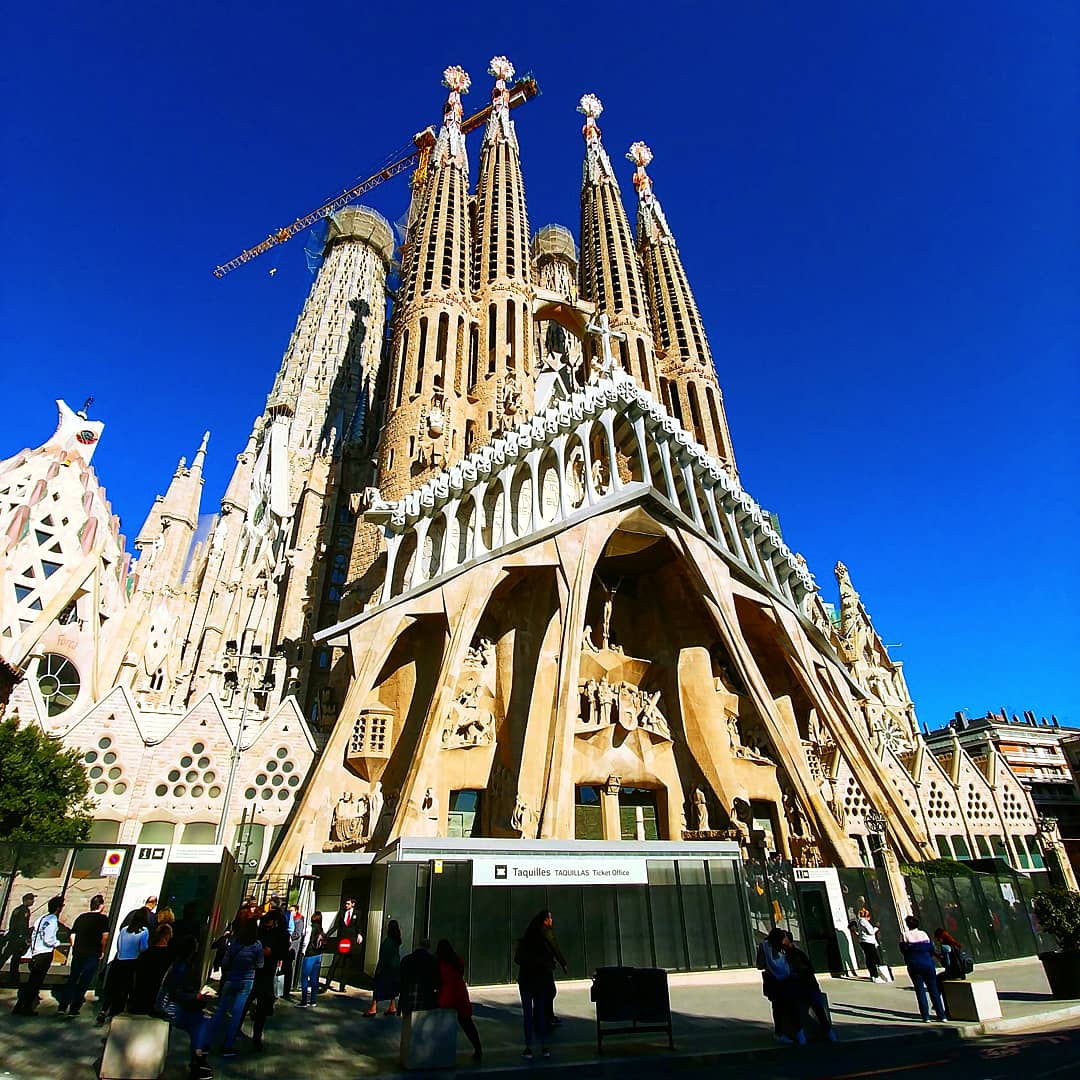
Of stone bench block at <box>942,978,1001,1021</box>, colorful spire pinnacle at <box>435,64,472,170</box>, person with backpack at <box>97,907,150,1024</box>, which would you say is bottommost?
stone bench block at <box>942,978,1001,1021</box>

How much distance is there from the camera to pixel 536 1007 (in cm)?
661

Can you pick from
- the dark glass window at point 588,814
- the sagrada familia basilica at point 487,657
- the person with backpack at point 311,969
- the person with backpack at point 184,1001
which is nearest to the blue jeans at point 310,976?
the person with backpack at point 311,969

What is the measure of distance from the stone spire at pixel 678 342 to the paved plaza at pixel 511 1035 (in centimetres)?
3042

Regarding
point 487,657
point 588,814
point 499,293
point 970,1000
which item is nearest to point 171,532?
point 499,293

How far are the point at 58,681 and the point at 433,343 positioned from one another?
2151 centimetres

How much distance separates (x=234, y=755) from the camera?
2086 cm

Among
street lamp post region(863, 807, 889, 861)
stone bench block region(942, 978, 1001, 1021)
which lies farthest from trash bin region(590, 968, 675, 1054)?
street lamp post region(863, 807, 889, 861)

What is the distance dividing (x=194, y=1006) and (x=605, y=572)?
2200cm

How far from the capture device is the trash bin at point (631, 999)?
6867mm

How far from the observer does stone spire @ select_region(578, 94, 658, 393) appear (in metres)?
41.9

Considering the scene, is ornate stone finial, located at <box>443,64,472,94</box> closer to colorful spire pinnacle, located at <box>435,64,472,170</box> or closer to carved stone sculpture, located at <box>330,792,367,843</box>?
colorful spire pinnacle, located at <box>435,64,472,170</box>

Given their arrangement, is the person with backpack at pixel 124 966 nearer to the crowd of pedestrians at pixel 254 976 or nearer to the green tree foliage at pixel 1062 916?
the crowd of pedestrians at pixel 254 976

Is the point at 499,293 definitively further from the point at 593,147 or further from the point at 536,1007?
the point at 536,1007

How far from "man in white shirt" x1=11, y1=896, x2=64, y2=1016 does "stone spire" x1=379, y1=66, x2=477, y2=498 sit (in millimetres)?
21390
